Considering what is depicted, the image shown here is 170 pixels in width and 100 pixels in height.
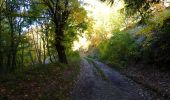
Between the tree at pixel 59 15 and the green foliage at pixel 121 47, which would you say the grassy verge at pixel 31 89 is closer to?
the tree at pixel 59 15

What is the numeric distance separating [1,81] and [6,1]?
17.5m

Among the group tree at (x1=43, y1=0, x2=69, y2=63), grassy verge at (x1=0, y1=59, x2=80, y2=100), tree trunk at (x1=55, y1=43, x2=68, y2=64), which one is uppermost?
tree at (x1=43, y1=0, x2=69, y2=63)

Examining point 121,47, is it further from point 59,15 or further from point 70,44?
point 59,15

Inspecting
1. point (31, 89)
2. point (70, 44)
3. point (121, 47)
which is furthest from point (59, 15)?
point (31, 89)

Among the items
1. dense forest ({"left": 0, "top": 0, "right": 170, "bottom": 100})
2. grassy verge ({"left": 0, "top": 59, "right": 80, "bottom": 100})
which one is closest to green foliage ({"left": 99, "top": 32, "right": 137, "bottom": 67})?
dense forest ({"left": 0, "top": 0, "right": 170, "bottom": 100})

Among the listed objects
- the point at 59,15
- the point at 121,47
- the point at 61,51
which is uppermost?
the point at 59,15

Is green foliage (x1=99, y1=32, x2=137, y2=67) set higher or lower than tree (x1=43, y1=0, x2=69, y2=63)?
lower

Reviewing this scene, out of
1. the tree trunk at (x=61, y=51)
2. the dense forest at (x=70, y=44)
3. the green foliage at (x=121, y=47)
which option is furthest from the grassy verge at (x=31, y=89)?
the green foliage at (x=121, y=47)

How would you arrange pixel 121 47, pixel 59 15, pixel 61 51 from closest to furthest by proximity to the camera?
pixel 59 15 < pixel 61 51 < pixel 121 47

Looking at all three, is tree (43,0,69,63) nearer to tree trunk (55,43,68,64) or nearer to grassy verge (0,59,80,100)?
tree trunk (55,43,68,64)

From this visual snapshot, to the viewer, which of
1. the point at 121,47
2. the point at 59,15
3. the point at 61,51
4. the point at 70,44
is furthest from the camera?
the point at 121,47

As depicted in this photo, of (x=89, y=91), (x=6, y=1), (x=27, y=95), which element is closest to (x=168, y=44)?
(x=89, y=91)

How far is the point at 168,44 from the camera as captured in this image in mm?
19875

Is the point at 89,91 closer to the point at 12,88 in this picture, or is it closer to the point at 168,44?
the point at 12,88
